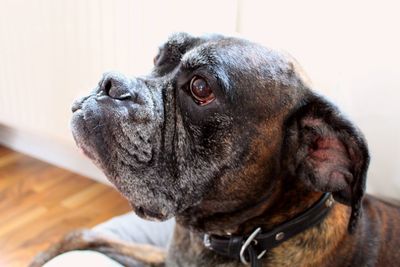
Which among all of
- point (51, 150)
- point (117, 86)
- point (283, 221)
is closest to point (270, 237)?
point (283, 221)

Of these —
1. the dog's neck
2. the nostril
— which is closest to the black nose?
the nostril

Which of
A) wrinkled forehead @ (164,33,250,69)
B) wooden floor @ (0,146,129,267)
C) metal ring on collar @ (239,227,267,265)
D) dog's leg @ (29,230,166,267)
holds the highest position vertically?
wrinkled forehead @ (164,33,250,69)

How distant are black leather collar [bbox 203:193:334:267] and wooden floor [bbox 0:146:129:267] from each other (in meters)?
1.41

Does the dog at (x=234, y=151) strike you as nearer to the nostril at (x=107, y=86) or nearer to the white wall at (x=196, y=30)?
the nostril at (x=107, y=86)

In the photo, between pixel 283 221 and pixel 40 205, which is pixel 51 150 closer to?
pixel 40 205

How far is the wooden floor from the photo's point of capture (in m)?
2.69

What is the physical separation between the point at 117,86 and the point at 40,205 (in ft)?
6.22

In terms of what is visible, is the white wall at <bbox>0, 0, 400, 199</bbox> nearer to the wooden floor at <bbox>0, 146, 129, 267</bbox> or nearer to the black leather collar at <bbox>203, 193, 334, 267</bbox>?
the wooden floor at <bbox>0, 146, 129, 267</bbox>

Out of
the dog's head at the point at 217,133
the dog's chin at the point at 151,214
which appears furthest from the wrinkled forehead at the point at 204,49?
the dog's chin at the point at 151,214

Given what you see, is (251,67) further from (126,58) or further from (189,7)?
(126,58)

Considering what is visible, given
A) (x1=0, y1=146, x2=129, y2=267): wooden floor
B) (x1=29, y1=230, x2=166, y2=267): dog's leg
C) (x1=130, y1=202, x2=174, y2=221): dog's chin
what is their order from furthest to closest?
(x1=0, y1=146, x2=129, y2=267): wooden floor
(x1=29, y1=230, x2=166, y2=267): dog's leg
(x1=130, y1=202, x2=174, y2=221): dog's chin

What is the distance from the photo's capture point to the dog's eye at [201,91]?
4.33ft

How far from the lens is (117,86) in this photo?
1302mm

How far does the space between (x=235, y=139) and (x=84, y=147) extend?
37cm
